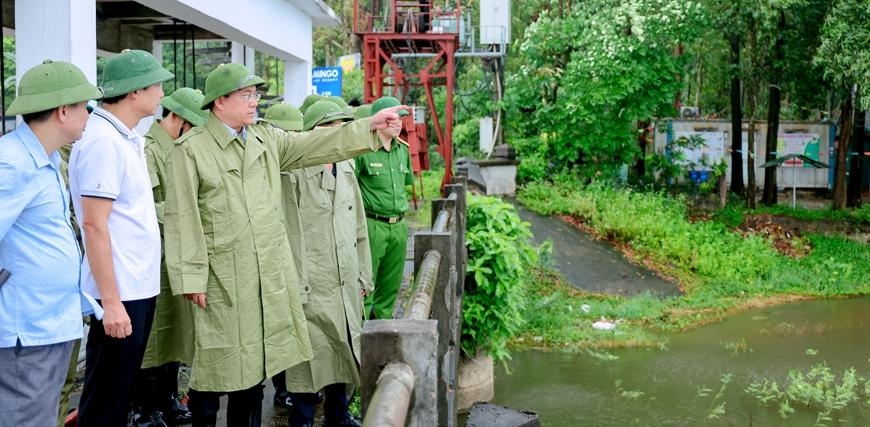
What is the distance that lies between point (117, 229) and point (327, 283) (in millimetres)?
1312

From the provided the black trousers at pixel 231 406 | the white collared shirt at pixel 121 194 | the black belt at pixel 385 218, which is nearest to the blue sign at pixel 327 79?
the black belt at pixel 385 218

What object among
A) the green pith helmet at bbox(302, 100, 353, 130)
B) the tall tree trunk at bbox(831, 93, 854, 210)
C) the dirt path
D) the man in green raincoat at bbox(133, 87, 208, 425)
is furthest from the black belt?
the tall tree trunk at bbox(831, 93, 854, 210)

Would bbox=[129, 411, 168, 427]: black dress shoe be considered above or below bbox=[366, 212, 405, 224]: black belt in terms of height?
below

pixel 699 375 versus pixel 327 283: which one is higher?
pixel 327 283

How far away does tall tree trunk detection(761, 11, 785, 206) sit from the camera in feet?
60.3

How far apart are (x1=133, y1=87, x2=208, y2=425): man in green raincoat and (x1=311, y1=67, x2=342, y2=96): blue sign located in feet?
28.4

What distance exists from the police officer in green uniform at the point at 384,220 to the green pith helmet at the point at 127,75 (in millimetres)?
2408

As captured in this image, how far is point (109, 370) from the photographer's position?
12.1 feet

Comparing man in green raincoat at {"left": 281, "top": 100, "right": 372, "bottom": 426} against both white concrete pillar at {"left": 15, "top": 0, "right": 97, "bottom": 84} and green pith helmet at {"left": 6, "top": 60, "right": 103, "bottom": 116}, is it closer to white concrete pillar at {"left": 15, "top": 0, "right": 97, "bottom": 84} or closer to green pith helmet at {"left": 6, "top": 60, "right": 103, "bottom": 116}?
green pith helmet at {"left": 6, "top": 60, "right": 103, "bottom": 116}

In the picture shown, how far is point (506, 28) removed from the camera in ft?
70.9

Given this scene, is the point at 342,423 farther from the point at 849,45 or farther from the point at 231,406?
the point at 849,45

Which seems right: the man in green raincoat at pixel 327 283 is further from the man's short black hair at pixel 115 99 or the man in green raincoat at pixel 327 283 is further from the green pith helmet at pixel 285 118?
the man's short black hair at pixel 115 99

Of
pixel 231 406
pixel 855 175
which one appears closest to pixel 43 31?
Result: pixel 231 406

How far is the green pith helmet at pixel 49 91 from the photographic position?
124 inches
